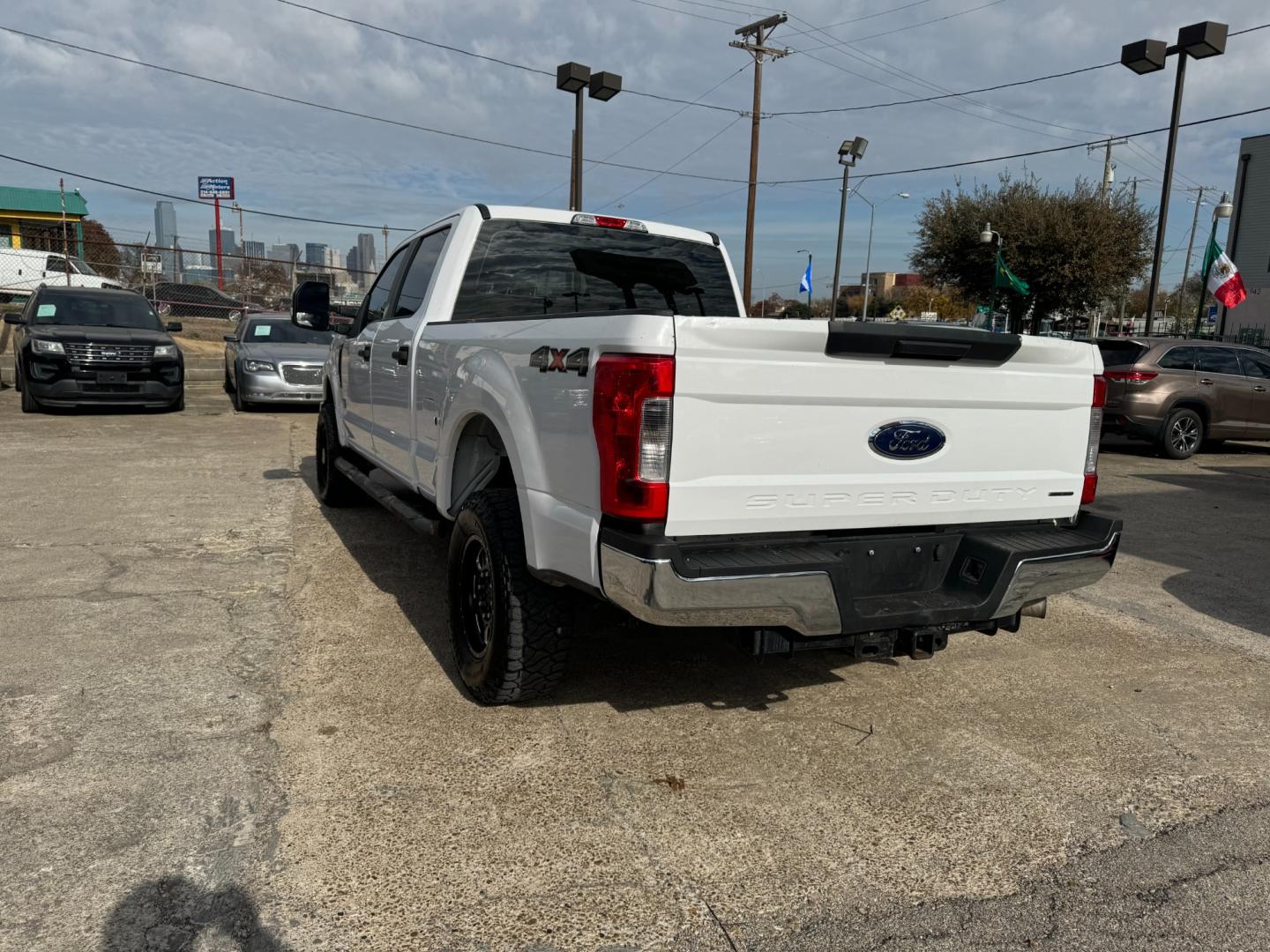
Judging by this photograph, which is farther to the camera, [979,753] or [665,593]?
[979,753]

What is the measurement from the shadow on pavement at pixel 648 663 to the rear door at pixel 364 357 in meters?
1.16

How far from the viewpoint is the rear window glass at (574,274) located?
4.84m

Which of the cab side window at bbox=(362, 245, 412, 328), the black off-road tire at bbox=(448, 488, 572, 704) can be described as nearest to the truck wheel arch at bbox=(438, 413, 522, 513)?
the black off-road tire at bbox=(448, 488, 572, 704)

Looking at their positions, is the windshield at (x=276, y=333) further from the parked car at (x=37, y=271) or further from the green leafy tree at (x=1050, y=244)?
the green leafy tree at (x=1050, y=244)

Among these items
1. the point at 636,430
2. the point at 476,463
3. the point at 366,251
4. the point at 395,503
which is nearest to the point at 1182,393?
the point at 395,503

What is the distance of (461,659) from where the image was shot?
12.6 feet

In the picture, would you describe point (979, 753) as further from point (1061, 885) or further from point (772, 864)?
point (772, 864)

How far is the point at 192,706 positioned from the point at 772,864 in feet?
7.46

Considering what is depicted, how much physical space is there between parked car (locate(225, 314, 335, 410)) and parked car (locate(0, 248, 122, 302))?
1092cm

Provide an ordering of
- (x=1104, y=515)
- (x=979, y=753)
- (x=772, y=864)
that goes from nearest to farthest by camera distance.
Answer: (x=772, y=864) → (x=979, y=753) → (x=1104, y=515)

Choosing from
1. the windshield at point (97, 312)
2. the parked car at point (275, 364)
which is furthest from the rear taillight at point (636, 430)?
the windshield at point (97, 312)

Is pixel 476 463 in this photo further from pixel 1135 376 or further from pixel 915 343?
pixel 1135 376

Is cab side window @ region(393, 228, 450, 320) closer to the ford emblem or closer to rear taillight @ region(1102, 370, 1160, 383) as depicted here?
the ford emblem

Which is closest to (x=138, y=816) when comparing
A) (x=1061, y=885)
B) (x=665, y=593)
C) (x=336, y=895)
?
(x=336, y=895)
